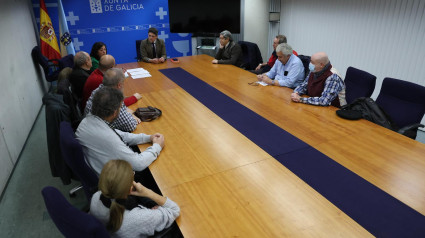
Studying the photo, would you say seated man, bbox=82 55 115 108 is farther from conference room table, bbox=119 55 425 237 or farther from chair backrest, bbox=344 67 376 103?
chair backrest, bbox=344 67 376 103

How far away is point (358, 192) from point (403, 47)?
371 cm

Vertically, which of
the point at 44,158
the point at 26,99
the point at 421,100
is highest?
the point at 421,100

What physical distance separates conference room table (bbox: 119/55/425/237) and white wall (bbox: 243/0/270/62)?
391 cm

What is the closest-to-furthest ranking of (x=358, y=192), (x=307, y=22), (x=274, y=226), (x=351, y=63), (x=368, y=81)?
(x=274, y=226) → (x=358, y=192) → (x=368, y=81) → (x=351, y=63) → (x=307, y=22)

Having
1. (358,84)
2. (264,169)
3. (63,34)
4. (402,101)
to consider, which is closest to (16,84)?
(63,34)

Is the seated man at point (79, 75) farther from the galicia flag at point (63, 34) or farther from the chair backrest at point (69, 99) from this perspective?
the galicia flag at point (63, 34)

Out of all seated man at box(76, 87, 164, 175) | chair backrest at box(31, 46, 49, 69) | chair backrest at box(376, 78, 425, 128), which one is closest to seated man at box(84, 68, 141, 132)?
seated man at box(76, 87, 164, 175)

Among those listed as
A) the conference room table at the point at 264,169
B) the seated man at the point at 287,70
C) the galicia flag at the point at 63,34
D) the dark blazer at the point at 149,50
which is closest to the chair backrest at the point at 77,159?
the conference room table at the point at 264,169

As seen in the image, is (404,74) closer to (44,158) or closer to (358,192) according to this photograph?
(358,192)

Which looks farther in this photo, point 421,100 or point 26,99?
point 26,99

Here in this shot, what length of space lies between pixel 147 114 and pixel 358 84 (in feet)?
7.67

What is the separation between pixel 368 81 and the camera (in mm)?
3029

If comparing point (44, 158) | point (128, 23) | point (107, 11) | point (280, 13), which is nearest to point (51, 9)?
point (107, 11)

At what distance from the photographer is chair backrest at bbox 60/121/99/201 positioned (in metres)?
1.78
